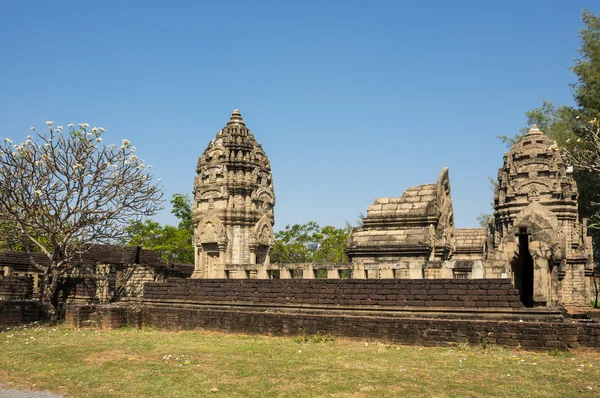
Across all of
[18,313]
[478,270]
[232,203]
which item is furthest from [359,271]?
[232,203]

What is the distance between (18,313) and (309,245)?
35.1 m

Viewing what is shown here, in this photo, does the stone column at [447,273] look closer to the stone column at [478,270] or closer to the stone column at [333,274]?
the stone column at [478,270]

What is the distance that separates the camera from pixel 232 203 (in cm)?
2572

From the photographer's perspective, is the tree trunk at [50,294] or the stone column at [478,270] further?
the tree trunk at [50,294]

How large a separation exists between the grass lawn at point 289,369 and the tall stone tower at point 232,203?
1146cm

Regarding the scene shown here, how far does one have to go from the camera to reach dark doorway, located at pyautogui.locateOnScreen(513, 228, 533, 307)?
16672 millimetres

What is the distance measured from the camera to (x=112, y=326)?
16.5 metres

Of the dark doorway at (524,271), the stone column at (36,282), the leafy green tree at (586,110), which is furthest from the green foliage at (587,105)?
the stone column at (36,282)

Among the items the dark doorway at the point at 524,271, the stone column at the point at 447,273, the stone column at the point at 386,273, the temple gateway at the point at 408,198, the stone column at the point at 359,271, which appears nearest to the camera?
the stone column at the point at 447,273

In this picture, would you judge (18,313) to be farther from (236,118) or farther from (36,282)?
(236,118)

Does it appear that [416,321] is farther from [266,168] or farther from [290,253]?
[290,253]

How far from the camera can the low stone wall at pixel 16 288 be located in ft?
78.0

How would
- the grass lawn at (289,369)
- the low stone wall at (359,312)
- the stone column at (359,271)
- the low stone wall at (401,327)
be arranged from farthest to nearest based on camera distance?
the stone column at (359,271)
the low stone wall at (359,312)
the low stone wall at (401,327)
the grass lawn at (289,369)

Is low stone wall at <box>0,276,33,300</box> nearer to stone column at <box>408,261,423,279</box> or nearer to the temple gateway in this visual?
the temple gateway
